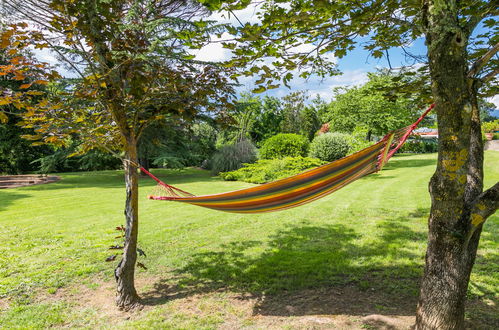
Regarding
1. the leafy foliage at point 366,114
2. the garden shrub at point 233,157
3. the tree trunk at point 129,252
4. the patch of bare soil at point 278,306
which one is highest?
the leafy foliage at point 366,114

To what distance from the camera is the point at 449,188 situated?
1590 millimetres

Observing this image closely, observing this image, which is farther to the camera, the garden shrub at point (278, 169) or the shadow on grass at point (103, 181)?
the shadow on grass at point (103, 181)

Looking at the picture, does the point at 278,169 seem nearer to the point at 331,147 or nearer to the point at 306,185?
the point at 331,147

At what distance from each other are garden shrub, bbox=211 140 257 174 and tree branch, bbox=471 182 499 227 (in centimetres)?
1156

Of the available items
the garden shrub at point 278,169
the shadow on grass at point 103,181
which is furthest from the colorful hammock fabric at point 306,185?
the shadow on grass at point 103,181

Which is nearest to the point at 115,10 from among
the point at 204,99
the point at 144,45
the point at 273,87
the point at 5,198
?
the point at 144,45

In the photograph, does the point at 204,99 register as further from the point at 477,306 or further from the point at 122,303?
the point at 477,306

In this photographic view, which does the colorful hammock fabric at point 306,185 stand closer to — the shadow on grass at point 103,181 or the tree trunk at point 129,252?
the tree trunk at point 129,252

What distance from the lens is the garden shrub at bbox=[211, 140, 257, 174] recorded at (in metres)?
13.2

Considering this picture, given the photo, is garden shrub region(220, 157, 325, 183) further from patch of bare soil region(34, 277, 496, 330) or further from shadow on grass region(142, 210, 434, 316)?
patch of bare soil region(34, 277, 496, 330)

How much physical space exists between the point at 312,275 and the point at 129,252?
1.66 meters

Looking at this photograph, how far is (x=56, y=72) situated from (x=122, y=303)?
1.87m

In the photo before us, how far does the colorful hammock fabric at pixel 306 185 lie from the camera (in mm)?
2409

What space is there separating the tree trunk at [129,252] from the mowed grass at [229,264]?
171 mm
